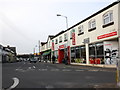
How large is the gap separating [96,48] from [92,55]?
5.02 ft

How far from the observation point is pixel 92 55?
81.9ft

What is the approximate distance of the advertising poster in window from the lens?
20289 mm

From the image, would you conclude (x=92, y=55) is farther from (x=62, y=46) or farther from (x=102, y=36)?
(x=62, y=46)

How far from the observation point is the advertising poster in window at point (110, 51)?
20.3 metres

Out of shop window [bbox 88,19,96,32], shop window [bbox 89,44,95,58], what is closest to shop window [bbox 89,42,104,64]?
shop window [bbox 89,44,95,58]

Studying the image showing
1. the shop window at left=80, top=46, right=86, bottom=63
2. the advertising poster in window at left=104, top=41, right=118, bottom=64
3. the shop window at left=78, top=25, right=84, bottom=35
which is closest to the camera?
the advertising poster in window at left=104, top=41, right=118, bottom=64

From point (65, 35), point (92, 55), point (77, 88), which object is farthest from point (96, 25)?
point (77, 88)

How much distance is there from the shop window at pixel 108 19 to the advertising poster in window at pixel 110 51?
7.31 ft

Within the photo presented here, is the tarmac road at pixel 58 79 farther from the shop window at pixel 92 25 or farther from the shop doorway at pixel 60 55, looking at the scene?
the shop doorway at pixel 60 55

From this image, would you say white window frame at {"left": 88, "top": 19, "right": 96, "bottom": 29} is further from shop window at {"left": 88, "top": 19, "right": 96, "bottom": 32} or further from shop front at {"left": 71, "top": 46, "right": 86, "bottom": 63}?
shop front at {"left": 71, "top": 46, "right": 86, "bottom": 63}

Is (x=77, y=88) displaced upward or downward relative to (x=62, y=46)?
downward

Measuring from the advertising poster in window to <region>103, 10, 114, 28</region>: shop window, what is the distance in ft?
7.31

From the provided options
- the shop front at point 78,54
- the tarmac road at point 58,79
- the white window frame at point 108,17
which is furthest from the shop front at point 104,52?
the tarmac road at point 58,79

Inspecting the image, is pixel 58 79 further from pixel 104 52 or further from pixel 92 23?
pixel 92 23
